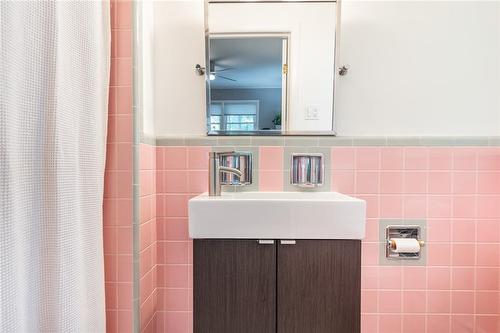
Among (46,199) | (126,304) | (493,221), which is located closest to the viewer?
(46,199)

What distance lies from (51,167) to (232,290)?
744 millimetres

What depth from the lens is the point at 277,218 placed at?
1.20 m

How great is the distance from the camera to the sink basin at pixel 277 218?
46.9 inches

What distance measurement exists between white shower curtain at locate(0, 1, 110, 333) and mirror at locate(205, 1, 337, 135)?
0.58 m

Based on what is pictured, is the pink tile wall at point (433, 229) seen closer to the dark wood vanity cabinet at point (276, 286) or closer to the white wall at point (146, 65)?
the dark wood vanity cabinet at point (276, 286)

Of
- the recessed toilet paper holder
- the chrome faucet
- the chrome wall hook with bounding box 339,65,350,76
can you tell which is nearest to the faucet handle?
the chrome faucet

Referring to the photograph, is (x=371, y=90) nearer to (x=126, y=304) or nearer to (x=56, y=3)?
(x=56, y=3)

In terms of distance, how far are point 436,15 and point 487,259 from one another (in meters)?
1.14

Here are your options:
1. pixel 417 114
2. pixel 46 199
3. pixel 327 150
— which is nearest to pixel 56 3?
pixel 46 199

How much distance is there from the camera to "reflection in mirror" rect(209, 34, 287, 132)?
1.54 m

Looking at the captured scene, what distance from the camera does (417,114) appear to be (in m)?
1.54

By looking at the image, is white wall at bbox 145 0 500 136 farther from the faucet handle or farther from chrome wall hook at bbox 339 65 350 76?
the faucet handle

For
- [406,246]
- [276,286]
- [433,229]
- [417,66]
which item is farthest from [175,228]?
[417,66]

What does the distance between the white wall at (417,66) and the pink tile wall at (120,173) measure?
38cm
